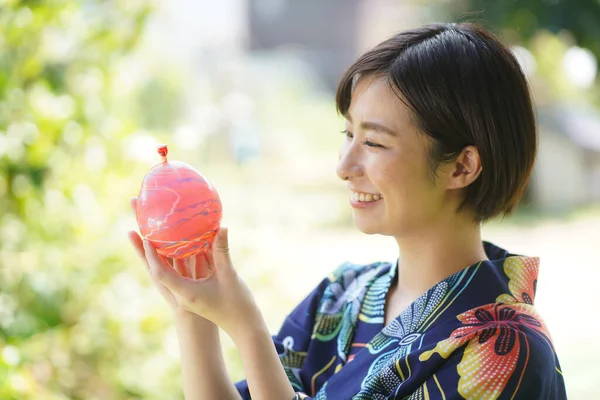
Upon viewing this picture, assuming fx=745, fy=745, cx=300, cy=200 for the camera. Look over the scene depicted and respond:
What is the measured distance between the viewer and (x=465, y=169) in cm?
135

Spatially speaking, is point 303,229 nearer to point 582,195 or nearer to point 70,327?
point 582,195

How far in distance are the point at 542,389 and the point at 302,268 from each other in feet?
13.2

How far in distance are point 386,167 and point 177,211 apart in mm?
373

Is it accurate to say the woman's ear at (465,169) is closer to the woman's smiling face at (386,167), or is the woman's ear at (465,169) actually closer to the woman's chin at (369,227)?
the woman's smiling face at (386,167)

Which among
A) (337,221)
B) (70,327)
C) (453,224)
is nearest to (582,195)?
(337,221)

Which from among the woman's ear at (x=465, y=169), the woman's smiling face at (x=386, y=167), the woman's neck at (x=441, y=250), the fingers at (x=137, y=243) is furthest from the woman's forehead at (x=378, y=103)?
the fingers at (x=137, y=243)

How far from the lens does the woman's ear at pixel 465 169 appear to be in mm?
1326

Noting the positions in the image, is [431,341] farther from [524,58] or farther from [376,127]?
[524,58]

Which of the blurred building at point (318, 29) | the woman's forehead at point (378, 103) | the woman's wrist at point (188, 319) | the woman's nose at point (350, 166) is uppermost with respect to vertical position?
the blurred building at point (318, 29)

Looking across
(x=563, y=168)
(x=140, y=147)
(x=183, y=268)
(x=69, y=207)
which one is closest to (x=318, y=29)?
(x=563, y=168)

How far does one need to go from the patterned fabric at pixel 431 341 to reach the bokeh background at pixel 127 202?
0.60 m

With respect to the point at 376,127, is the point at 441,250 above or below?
below

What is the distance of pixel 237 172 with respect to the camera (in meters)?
7.00

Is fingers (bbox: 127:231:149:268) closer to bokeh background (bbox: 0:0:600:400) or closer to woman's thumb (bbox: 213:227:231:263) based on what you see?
woman's thumb (bbox: 213:227:231:263)
